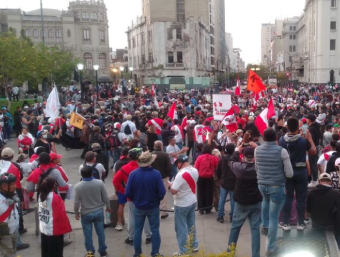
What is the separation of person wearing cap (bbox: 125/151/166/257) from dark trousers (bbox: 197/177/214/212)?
7.93ft

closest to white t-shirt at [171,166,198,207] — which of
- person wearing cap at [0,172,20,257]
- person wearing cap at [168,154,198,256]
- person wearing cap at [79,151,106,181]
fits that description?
person wearing cap at [168,154,198,256]

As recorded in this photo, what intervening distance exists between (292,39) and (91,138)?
113 metres

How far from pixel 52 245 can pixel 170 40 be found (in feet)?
208

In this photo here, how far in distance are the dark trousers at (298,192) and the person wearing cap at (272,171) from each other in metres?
0.56

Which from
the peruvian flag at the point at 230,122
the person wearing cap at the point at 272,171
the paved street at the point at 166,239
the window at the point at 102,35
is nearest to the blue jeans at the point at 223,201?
the paved street at the point at 166,239

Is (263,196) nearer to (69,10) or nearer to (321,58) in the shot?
(321,58)

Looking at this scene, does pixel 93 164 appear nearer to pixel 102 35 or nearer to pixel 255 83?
pixel 255 83

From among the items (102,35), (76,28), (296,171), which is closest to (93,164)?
(296,171)

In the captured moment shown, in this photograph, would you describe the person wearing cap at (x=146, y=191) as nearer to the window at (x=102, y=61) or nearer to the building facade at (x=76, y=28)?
the building facade at (x=76, y=28)

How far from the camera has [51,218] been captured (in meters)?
Result: 5.77

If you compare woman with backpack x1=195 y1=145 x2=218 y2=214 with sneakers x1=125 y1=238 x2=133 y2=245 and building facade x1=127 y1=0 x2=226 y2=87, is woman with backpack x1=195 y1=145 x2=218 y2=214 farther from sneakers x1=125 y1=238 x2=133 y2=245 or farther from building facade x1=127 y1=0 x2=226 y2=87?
building facade x1=127 y1=0 x2=226 y2=87

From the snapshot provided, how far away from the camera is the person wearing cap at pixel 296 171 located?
20.0ft

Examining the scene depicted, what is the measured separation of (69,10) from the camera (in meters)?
75.4

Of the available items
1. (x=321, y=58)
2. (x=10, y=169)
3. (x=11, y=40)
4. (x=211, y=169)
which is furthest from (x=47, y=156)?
(x=321, y=58)
